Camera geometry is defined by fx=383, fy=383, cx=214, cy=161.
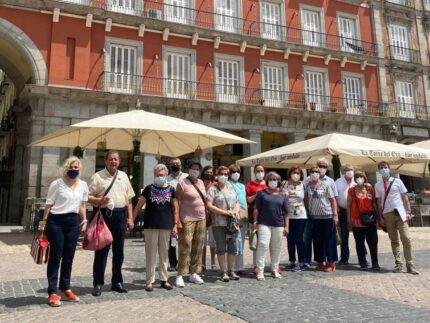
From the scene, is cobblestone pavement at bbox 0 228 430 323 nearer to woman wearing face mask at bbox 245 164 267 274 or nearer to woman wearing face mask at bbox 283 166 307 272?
woman wearing face mask at bbox 283 166 307 272

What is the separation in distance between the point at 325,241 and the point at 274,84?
1435 cm

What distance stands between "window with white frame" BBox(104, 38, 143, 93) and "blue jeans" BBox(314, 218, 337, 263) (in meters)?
12.2

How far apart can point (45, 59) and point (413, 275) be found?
15132mm

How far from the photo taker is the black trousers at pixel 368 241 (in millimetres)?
6597

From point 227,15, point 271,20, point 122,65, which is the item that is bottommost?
point 122,65

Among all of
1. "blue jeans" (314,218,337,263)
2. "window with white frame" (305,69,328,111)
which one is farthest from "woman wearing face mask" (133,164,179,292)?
"window with white frame" (305,69,328,111)

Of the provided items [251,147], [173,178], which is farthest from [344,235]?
[251,147]

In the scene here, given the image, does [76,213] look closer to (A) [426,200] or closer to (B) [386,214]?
(B) [386,214]

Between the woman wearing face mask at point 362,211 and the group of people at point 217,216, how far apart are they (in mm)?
17

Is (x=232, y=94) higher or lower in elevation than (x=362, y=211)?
higher

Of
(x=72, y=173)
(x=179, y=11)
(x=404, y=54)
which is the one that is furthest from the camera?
(x=404, y=54)

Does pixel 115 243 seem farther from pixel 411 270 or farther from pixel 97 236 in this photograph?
pixel 411 270

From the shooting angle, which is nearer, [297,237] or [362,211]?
[297,237]

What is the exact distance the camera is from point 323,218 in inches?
258
